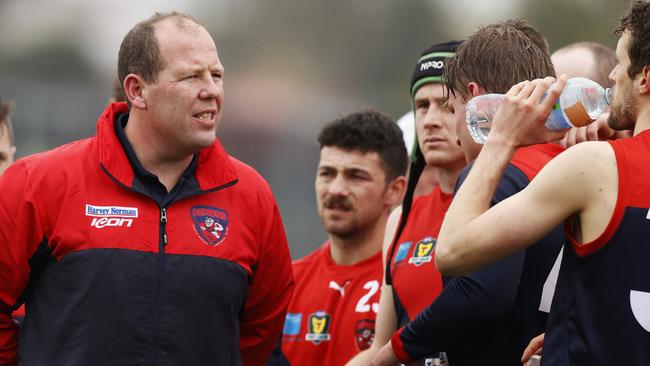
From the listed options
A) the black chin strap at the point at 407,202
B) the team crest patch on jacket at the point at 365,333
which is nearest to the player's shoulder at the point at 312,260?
the team crest patch on jacket at the point at 365,333

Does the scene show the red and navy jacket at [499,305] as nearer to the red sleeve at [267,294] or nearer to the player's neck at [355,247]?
the red sleeve at [267,294]

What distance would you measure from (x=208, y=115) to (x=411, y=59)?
7.97m

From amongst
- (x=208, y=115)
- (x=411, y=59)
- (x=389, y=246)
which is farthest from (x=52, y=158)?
(x=411, y=59)

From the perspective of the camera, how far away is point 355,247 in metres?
5.84

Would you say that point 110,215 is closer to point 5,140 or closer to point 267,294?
point 267,294

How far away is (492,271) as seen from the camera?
12.1 ft

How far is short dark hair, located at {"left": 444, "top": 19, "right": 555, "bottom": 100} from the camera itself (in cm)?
382

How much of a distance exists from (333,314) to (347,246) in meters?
0.44

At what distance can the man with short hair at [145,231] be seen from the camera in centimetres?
401

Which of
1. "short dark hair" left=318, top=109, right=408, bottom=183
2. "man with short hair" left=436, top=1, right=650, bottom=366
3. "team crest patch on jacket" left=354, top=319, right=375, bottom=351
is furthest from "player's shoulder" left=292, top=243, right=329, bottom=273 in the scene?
"man with short hair" left=436, top=1, right=650, bottom=366

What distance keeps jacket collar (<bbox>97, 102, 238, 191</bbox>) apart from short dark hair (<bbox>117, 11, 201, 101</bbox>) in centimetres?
18

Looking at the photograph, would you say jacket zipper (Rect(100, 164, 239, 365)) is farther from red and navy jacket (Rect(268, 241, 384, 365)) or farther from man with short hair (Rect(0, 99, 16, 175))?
man with short hair (Rect(0, 99, 16, 175))

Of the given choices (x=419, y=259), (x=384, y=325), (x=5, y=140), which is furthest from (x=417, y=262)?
(x=5, y=140)

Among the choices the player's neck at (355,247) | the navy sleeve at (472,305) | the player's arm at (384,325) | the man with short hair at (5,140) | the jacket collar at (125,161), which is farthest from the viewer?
the man with short hair at (5,140)
